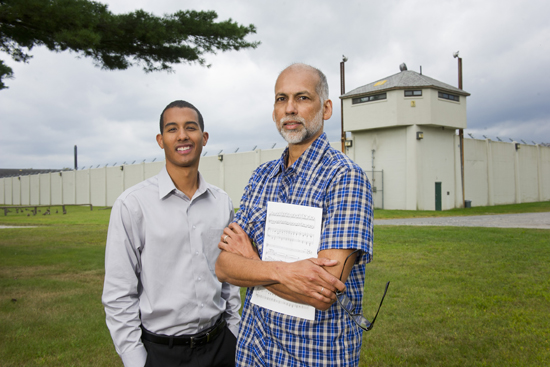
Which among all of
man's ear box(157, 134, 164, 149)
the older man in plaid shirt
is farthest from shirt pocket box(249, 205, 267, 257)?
man's ear box(157, 134, 164, 149)

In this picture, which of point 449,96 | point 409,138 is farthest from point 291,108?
point 449,96

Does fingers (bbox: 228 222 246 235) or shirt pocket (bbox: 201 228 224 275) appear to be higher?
fingers (bbox: 228 222 246 235)

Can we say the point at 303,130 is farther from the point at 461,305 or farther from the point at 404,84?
the point at 404,84

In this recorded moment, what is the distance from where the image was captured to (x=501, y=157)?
1141 inches

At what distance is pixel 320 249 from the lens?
5.62 ft

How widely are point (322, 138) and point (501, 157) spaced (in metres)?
31.5

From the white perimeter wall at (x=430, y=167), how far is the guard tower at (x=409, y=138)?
0.20ft

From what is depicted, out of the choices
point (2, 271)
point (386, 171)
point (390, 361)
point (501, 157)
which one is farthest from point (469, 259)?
point (501, 157)

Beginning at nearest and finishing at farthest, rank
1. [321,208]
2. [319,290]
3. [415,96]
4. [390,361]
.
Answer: [319,290], [321,208], [390,361], [415,96]

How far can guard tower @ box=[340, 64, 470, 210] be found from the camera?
931 inches

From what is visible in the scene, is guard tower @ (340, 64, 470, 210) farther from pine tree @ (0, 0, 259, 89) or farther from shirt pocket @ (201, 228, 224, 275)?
shirt pocket @ (201, 228, 224, 275)

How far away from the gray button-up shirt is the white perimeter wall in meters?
22.8

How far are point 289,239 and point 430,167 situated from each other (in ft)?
80.1

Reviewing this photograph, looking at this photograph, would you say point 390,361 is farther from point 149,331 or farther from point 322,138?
point 322,138
